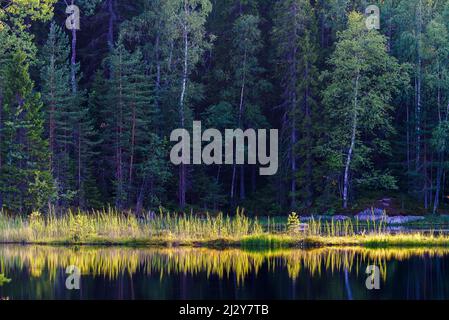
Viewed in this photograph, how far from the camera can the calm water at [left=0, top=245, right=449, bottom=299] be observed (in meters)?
18.8

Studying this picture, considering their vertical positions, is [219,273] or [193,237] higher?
[193,237]

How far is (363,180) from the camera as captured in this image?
150 feet

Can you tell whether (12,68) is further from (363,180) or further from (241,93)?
(363,180)

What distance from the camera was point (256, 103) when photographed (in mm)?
50188

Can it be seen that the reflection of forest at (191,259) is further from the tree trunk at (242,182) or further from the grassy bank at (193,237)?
the tree trunk at (242,182)

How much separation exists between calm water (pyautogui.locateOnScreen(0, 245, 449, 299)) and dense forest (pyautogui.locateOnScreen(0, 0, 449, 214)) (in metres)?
17.0

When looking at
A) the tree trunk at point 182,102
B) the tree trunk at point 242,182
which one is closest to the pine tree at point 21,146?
the tree trunk at point 182,102

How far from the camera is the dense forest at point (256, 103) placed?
1729 inches

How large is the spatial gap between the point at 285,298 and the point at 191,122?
28711 millimetres

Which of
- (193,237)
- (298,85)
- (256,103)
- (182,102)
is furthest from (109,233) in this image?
(256,103)

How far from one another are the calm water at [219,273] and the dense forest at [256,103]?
17.0 metres

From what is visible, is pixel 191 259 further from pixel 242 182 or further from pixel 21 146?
pixel 242 182

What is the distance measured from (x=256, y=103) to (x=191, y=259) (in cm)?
2669
